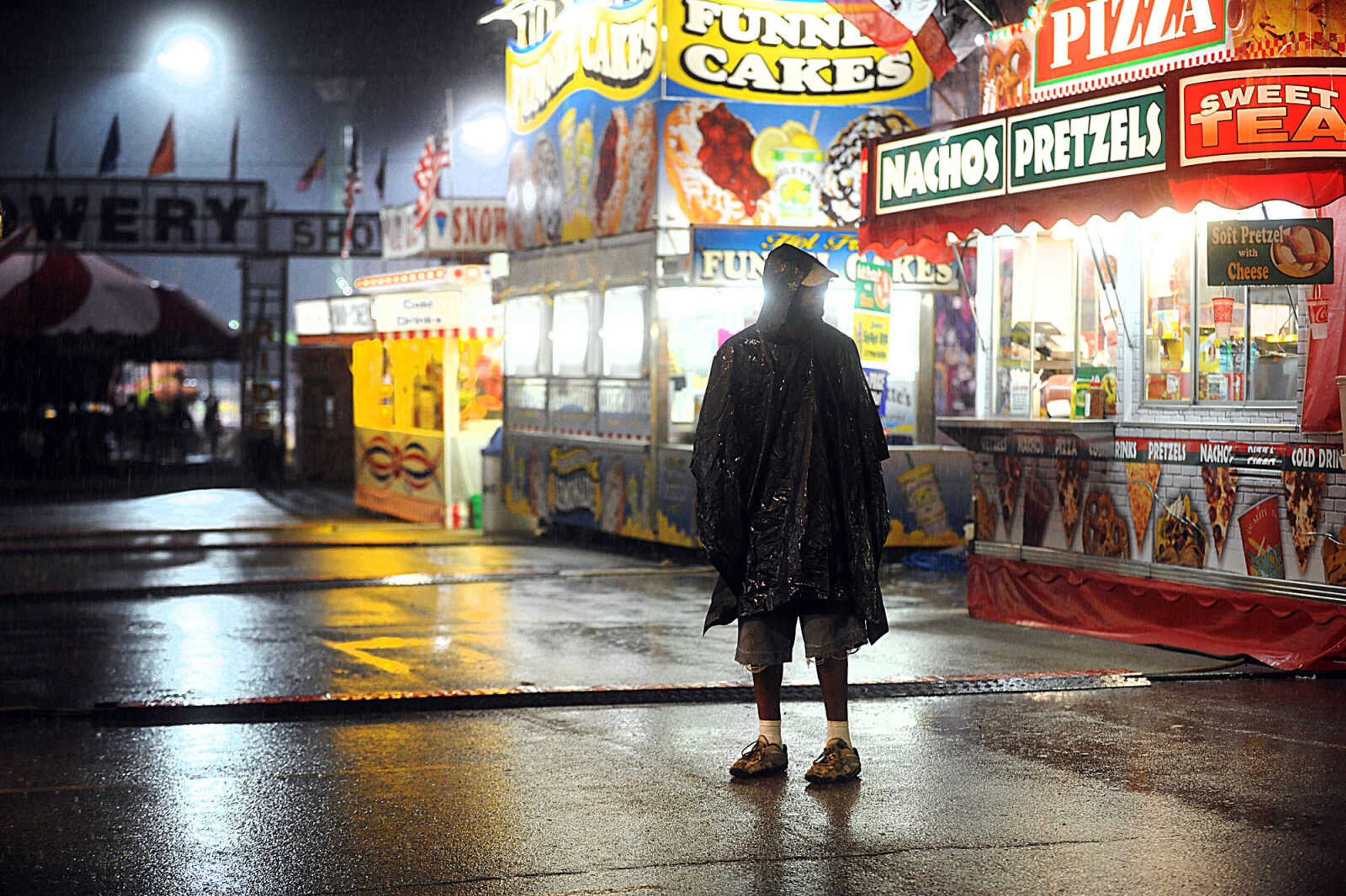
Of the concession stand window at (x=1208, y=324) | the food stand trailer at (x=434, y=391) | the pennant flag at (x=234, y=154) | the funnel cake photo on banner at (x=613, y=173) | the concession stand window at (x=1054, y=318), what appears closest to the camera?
the concession stand window at (x=1208, y=324)

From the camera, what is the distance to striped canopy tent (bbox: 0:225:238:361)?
1168 inches

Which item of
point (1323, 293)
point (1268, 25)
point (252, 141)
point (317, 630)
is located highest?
point (252, 141)

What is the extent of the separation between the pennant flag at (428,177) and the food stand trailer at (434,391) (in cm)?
89

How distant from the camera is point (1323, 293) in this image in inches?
357

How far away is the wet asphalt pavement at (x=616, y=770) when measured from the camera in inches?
203

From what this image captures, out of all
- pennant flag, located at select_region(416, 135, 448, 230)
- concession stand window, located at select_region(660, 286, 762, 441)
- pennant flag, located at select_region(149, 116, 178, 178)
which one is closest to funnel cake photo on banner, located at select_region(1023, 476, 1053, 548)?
concession stand window, located at select_region(660, 286, 762, 441)

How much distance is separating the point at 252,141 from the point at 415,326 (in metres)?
19.8

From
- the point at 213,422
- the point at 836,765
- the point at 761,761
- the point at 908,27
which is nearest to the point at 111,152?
the point at 213,422

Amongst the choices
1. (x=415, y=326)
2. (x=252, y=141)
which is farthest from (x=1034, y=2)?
(x=252, y=141)

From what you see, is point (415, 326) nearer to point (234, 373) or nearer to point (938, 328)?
point (938, 328)

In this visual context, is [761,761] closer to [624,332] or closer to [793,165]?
[793,165]

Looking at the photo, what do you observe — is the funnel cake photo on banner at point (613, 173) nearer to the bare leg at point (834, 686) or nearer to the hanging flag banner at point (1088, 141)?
the hanging flag banner at point (1088, 141)

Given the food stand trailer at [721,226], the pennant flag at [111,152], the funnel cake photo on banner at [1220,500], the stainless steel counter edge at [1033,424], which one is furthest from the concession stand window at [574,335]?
the pennant flag at [111,152]

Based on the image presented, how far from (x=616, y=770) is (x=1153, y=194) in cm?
453
